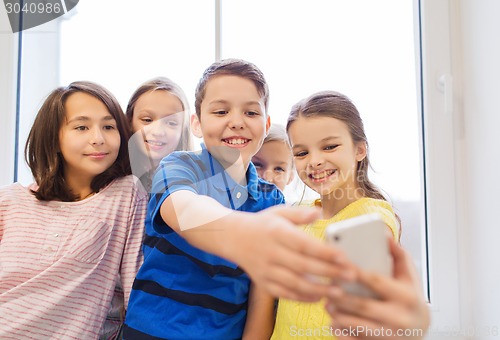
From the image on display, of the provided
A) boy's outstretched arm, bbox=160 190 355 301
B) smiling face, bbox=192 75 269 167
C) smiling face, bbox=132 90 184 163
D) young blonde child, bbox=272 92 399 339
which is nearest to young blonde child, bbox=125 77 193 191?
smiling face, bbox=132 90 184 163

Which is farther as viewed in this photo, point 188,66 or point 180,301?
point 188,66

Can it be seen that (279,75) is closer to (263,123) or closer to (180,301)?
(263,123)

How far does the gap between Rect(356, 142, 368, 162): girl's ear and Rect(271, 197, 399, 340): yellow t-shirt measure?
8 cm

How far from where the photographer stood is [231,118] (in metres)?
0.63

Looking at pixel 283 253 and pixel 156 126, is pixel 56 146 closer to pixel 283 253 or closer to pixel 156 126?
pixel 156 126

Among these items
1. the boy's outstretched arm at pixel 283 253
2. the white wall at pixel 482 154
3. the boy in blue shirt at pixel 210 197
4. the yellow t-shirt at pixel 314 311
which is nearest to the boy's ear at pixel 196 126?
the boy in blue shirt at pixel 210 197

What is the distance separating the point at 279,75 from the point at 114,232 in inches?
17.3

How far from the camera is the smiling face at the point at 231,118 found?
24.9 inches

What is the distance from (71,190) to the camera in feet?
2.43

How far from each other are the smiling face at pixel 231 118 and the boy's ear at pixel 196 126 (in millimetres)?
26

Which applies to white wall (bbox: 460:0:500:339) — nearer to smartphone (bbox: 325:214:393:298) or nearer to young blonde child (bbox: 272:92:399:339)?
young blonde child (bbox: 272:92:399:339)

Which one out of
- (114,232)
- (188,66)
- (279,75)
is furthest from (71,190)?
(279,75)

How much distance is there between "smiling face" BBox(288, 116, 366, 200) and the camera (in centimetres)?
62

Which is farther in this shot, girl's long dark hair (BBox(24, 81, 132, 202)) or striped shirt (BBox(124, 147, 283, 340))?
girl's long dark hair (BBox(24, 81, 132, 202))
